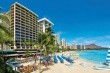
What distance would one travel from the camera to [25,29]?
9762 cm

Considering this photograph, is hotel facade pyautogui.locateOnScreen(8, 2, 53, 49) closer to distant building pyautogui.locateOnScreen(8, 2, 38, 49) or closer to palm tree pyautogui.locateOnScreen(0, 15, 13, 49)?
distant building pyautogui.locateOnScreen(8, 2, 38, 49)

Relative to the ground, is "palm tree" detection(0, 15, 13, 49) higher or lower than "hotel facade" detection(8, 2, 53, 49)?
lower

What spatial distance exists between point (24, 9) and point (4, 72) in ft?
298

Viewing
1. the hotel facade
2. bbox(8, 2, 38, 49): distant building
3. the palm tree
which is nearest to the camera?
the palm tree

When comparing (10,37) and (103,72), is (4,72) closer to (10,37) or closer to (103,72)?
(10,37)

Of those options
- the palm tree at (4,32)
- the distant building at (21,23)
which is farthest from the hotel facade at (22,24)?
the palm tree at (4,32)

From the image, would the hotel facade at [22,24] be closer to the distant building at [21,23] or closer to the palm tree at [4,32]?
the distant building at [21,23]

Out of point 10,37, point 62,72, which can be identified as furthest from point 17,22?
point 10,37

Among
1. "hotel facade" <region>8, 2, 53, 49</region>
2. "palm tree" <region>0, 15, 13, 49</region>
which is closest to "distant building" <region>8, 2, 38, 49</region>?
"hotel facade" <region>8, 2, 53, 49</region>

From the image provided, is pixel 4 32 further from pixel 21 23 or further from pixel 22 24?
pixel 22 24

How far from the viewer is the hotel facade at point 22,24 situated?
8738 centimetres

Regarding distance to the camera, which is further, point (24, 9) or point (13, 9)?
point (24, 9)

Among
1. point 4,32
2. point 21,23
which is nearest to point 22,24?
point 21,23

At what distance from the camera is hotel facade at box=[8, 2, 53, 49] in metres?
87.4
